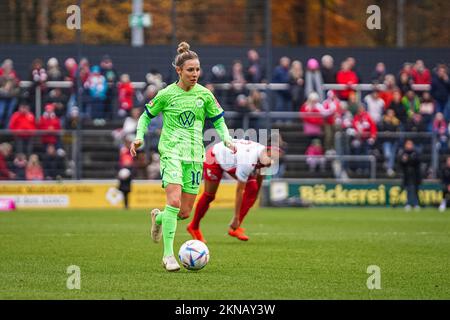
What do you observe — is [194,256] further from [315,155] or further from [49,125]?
[315,155]

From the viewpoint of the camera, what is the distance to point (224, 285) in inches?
411

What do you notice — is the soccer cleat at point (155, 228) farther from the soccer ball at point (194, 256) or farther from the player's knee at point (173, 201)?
the soccer ball at point (194, 256)

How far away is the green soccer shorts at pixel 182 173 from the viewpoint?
38.9 ft

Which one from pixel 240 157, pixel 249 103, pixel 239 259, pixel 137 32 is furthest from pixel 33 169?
pixel 239 259

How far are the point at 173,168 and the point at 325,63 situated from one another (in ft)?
61.7

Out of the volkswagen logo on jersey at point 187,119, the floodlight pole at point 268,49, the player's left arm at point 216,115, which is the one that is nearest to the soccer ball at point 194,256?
the player's left arm at point 216,115

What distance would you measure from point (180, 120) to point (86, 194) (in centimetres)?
1702

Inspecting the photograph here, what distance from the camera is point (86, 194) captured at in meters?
28.8

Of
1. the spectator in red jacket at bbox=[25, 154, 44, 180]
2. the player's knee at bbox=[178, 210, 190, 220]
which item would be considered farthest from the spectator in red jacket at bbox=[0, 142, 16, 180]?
the player's knee at bbox=[178, 210, 190, 220]

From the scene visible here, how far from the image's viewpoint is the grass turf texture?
9984mm

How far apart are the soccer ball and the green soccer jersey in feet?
3.27

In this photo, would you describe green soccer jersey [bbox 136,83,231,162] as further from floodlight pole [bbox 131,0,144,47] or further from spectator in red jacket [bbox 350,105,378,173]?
spectator in red jacket [bbox 350,105,378,173]

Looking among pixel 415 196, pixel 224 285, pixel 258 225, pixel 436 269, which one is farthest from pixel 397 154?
pixel 224 285
